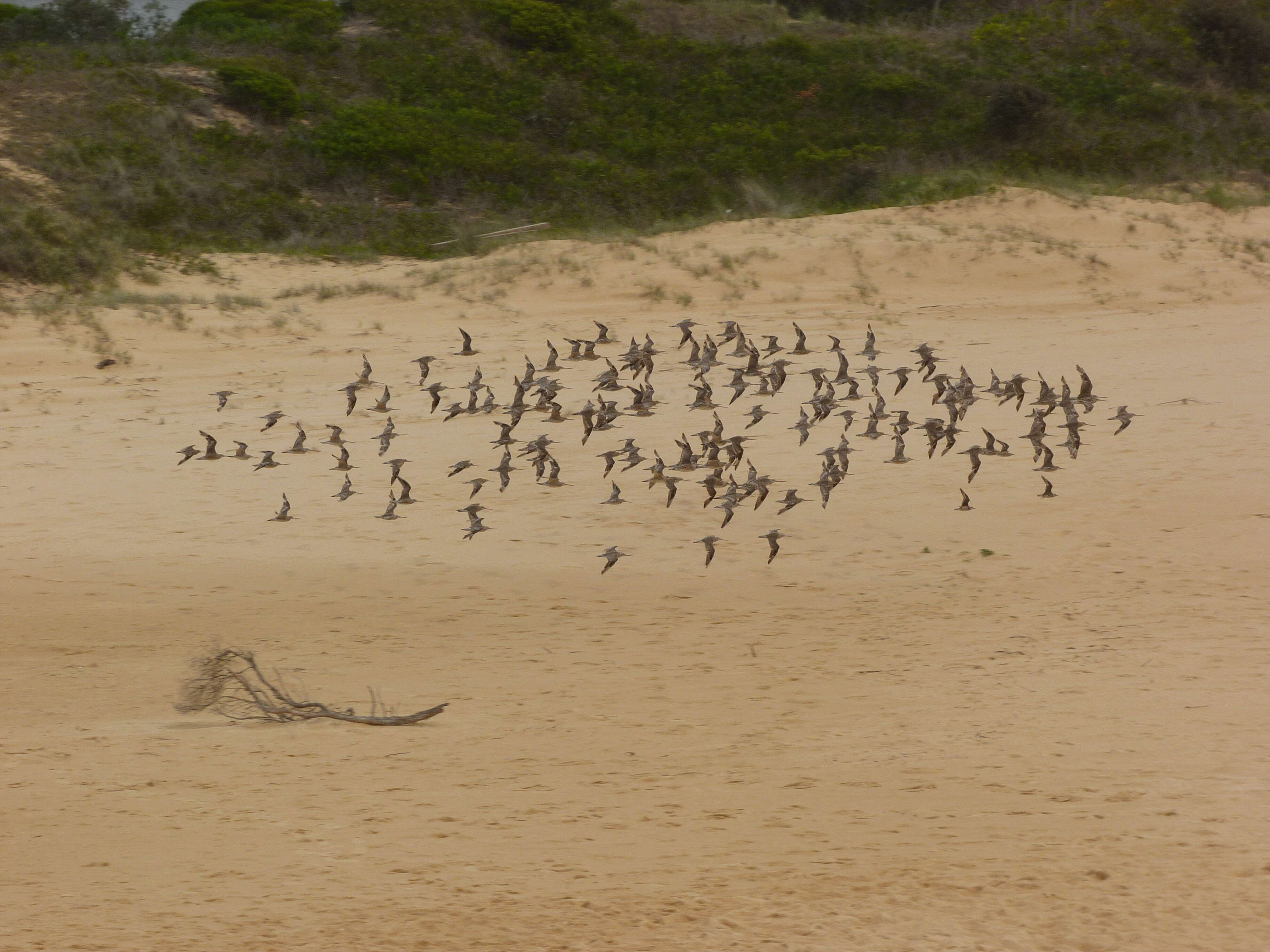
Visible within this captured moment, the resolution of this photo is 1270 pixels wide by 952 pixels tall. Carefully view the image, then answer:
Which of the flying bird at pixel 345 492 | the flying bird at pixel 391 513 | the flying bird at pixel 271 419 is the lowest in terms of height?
the flying bird at pixel 391 513

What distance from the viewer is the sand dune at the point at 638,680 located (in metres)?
6.36

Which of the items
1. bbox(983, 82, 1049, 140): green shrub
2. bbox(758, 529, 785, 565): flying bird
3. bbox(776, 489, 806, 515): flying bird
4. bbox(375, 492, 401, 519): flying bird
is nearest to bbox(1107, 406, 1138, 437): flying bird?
bbox(776, 489, 806, 515): flying bird

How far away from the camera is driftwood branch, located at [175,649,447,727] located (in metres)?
8.10

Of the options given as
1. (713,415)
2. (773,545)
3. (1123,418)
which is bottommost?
(773,545)

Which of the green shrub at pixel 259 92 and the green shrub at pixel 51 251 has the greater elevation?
the green shrub at pixel 259 92

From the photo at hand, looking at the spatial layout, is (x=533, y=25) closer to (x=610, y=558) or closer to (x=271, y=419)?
(x=271, y=419)

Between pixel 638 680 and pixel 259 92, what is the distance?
25.1 m

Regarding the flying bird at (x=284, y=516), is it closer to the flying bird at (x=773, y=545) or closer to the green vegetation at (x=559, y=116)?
the flying bird at (x=773, y=545)

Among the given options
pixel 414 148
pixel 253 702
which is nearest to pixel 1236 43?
pixel 414 148

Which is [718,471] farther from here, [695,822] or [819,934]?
[819,934]

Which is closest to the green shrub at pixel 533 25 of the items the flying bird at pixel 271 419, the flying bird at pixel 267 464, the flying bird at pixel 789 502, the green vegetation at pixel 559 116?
the green vegetation at pixel 559 116

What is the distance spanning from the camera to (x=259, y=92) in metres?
30.4

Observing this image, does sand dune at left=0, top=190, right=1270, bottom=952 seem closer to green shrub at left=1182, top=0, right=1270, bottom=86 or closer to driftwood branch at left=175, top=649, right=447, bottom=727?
driftwood branch at left=175, top=649, right=447, bottom=727

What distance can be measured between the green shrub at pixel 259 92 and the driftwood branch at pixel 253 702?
24.3 m
